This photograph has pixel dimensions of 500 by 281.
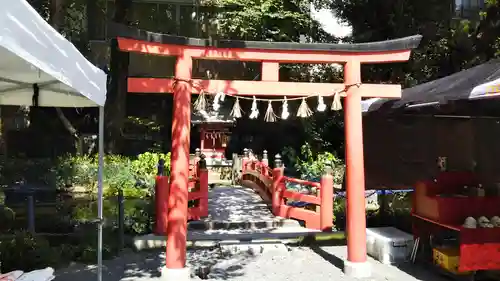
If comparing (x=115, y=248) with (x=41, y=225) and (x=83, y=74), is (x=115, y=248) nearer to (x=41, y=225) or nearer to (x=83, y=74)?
(x=41, y=225)

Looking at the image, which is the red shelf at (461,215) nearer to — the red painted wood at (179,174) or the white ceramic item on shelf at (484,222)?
the white ceramic item on shelf at (484,222)

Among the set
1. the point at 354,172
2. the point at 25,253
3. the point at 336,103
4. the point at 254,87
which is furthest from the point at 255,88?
the point at 25,253

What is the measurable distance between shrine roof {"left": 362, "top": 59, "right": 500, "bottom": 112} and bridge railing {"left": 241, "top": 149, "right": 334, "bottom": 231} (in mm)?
2405

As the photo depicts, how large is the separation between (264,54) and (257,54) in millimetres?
110

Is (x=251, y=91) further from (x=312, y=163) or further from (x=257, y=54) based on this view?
(x=312, y=163)

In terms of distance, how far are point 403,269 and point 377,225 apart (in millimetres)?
2455

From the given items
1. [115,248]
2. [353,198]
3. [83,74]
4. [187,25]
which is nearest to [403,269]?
[353,198]

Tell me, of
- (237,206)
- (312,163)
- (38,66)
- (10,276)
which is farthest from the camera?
(312,163)

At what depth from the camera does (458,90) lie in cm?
561

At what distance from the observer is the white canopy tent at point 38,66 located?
2508 mm

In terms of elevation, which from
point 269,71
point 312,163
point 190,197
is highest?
point 269,71

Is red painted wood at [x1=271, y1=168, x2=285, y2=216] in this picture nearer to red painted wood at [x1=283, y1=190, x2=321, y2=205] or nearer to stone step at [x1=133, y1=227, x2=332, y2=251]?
red painted wood at [x1=283, y1=190, x2=321, y2=205]

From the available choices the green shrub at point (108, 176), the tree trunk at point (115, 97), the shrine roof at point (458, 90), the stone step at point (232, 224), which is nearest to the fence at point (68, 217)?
the stone step at point (232, 224)

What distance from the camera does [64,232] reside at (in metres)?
8.16
